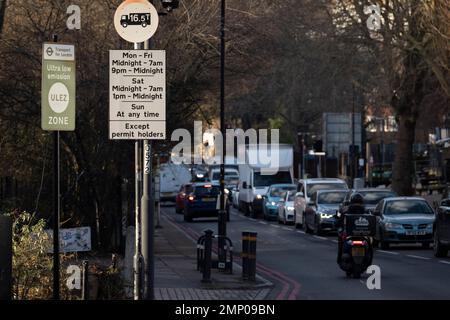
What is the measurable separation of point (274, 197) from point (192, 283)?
101 ft

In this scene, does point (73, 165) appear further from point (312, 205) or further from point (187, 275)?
point (312, 205)

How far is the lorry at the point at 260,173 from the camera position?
54.3 metres

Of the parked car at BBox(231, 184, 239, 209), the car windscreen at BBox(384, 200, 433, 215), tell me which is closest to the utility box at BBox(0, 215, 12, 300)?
the car windscreen at BBox(384, 200, 433, 215)

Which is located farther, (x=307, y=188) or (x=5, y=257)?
(x=307, y=188)

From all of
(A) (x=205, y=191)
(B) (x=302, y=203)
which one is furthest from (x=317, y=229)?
(A) (x=205, y=191)

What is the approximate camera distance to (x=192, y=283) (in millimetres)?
20953

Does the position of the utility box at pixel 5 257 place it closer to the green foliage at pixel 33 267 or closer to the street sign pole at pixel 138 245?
the green foliage at pixel 33 267

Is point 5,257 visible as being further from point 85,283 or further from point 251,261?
point 251,261

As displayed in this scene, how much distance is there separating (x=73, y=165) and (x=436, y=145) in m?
40.3

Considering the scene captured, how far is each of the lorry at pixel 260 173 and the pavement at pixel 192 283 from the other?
23.4 m

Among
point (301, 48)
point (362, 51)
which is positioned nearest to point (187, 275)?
point (301, 48)

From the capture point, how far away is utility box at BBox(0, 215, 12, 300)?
12.7 m

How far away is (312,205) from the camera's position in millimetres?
40750

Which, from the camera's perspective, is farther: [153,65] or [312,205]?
[312,205]
